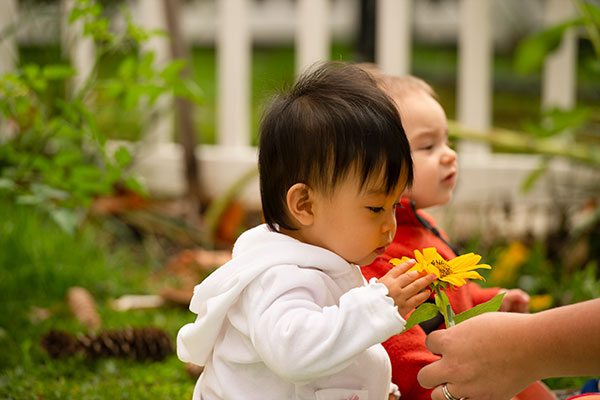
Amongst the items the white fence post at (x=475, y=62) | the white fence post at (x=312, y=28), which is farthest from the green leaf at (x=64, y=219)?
the white fence post at (x=475, y=62)

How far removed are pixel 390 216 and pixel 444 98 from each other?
4.52 m

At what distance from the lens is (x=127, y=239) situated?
10.2 feet

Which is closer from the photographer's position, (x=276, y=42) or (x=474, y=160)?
(x=474, y=160)

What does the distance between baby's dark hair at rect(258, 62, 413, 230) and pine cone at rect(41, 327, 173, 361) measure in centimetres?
88

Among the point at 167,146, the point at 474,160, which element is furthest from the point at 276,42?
the point at 474,160

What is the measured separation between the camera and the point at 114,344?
74.9 inches

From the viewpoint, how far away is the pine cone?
73.6 inches

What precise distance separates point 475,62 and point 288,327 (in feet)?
8.01

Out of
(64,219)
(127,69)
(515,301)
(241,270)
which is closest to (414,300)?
(241,270)

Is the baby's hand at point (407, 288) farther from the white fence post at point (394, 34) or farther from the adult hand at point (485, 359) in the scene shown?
the white fence post at point (394, 34)

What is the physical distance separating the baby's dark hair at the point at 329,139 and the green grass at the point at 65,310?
76 centimetres

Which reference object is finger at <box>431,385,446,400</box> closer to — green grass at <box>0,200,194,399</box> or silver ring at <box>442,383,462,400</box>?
silver ring at <box>442,383,462,400</box>

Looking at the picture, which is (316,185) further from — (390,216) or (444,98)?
(444,98)

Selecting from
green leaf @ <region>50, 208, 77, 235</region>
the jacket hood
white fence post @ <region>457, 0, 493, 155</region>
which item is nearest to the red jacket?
the jacket hood
